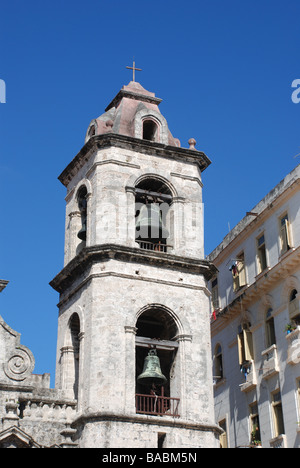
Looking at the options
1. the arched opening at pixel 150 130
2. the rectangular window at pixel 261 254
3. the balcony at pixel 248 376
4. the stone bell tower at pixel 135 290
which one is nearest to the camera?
the stone bell tower at pixel 135 290

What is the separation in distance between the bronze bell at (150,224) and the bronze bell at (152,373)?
422cm

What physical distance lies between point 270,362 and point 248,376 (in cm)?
172

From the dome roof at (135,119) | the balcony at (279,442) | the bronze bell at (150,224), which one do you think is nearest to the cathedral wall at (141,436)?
the balcony at (279,442)

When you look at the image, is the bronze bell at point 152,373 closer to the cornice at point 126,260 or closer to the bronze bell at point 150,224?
the cornice at point 126,260

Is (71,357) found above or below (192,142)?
below

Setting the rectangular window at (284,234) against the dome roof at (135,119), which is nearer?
the rectangular window at (284,234)

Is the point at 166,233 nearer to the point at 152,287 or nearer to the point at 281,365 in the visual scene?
the point at 152,287

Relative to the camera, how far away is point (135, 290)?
29.6m

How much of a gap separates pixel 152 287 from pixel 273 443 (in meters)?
6.84

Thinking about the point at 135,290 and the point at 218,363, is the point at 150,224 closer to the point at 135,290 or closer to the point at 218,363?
the point at 135,290

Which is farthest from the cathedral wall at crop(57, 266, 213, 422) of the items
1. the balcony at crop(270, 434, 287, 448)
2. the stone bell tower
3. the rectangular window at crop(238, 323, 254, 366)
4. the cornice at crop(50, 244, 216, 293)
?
the rectangular window at crop(238, 323, 254, 366)

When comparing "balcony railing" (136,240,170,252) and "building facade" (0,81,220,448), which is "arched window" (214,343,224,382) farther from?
"balcony railing" (136,240,170,252)

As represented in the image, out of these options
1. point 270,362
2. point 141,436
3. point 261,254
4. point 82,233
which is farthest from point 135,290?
point 261,254

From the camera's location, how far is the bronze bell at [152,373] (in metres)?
28.8
